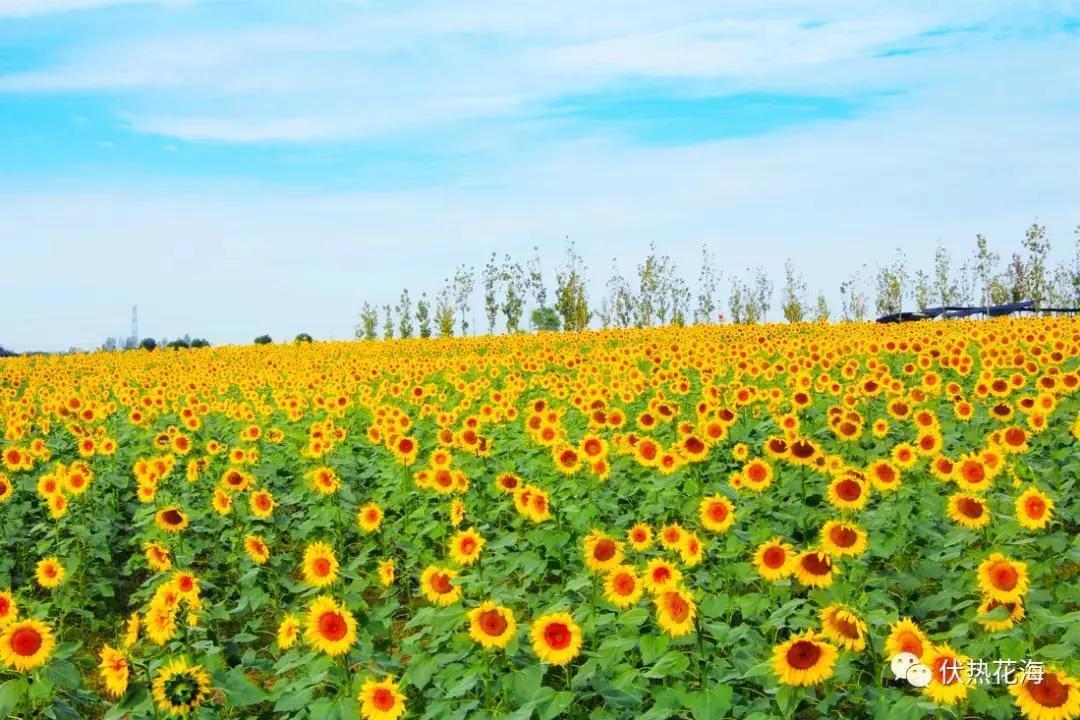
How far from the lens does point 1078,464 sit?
720 cm

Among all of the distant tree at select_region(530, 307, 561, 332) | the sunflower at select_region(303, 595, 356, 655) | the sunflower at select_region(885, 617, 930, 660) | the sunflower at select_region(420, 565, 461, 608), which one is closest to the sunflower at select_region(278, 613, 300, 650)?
the sunflower at select_region(303, 595, 356, 655)

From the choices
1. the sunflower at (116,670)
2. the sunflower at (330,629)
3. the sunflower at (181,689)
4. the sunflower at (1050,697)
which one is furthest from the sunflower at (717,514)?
the sunflower at (116,670)

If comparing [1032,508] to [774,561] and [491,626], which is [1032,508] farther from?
[491,626]

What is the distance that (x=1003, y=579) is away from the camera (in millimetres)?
4301

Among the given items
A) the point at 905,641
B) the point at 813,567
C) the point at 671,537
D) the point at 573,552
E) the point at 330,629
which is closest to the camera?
the point at 905,641

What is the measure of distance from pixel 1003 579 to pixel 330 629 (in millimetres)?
3178

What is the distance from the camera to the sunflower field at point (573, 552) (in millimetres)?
4355

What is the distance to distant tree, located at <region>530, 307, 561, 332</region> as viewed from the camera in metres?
55.5

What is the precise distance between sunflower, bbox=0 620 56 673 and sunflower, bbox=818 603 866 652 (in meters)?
3.69

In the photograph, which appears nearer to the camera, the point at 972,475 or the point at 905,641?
the point at 905,641

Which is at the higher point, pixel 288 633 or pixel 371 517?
pixel 371 517

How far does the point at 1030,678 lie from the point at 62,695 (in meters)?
5.76

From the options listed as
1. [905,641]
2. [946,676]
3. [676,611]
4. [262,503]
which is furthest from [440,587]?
[262,503]

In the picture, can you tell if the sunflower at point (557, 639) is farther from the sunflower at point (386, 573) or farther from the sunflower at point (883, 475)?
the sunflower at point (883, 475)
